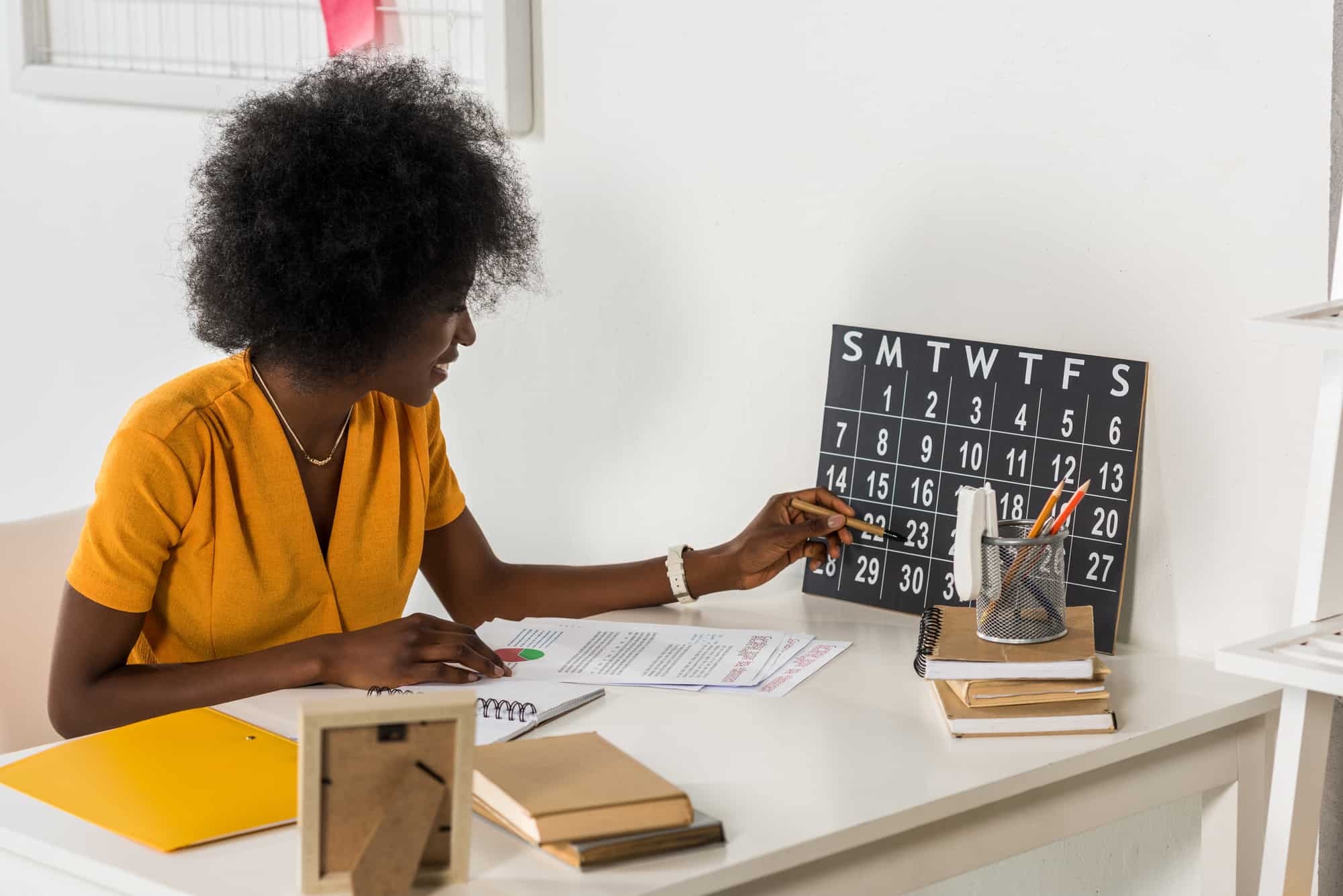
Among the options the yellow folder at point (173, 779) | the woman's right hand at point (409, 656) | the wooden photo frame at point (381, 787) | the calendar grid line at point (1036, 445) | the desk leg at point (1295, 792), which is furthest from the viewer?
the calendar grid line at point (1036, 445)

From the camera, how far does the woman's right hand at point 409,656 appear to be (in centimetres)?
125

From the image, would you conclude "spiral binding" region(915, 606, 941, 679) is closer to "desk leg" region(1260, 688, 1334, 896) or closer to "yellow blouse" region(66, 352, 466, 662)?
"desk leg" region(1260, 688, 1334, 896)

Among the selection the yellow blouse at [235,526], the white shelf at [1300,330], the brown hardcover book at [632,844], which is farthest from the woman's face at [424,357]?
the white shelf at [1300,330]

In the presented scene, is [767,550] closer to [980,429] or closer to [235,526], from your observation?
[980,429]

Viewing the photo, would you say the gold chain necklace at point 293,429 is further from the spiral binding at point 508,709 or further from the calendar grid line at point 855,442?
the calendar grid line at point 855,442

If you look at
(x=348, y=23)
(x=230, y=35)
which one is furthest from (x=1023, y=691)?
(x=230, y=35)

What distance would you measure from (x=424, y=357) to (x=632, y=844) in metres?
0.68

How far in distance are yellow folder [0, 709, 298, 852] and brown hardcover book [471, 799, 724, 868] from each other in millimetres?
189

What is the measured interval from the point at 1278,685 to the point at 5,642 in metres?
1.29

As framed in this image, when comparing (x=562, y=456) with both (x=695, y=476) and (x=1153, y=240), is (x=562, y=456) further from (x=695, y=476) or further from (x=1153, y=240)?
(x=1153, y=240)

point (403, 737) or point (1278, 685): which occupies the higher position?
point (403, 737)

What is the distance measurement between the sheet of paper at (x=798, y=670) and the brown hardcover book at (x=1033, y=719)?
0.56ft

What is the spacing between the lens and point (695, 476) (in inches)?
72.1

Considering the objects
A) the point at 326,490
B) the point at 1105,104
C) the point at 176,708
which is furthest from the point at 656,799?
the point at 1105,104
